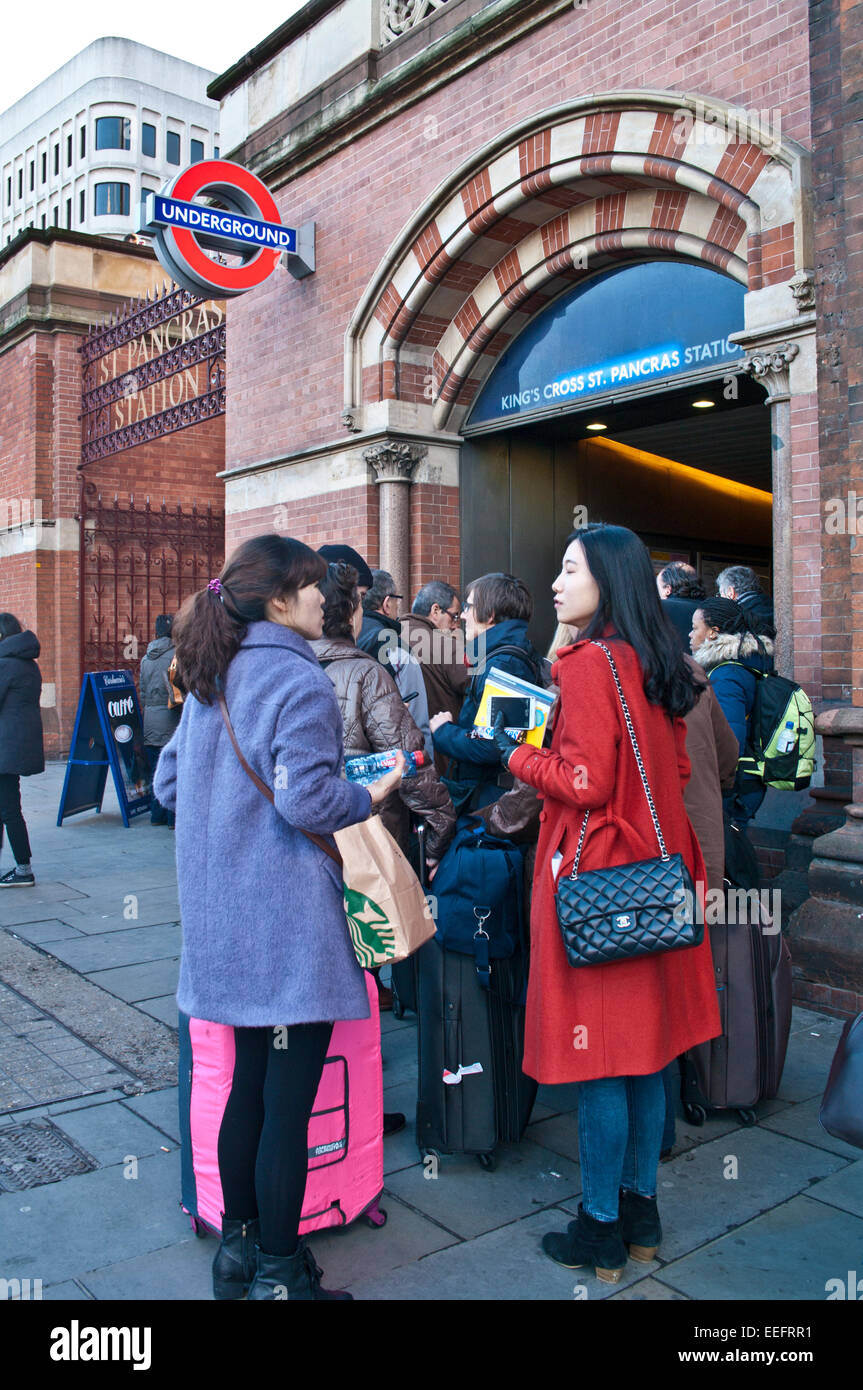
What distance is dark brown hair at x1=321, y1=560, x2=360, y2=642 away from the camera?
11.9 feet

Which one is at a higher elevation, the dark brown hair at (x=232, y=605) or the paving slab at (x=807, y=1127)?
the dark brown hair at (x=232, y=605)

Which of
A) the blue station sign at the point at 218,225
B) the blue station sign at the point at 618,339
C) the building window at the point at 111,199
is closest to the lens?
the blue station sign at the point at 618,339

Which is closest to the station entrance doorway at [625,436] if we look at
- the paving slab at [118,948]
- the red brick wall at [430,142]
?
the red brick wall at [430,142]

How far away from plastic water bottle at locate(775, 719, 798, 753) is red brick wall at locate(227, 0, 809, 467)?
98.8 inches

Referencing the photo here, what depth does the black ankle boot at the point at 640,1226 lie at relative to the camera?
2.68 meters

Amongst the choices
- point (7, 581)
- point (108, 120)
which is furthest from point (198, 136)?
point (7, 581)

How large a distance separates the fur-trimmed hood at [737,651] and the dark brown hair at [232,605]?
93.7 inches

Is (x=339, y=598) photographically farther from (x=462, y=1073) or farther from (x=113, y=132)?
(x=113, y=132)

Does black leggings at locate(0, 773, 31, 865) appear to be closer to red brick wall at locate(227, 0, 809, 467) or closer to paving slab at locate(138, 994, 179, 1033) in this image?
paving slab at locate(138, 994, 179, 1033)

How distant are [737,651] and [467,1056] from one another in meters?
2.09

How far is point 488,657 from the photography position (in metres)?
3.55

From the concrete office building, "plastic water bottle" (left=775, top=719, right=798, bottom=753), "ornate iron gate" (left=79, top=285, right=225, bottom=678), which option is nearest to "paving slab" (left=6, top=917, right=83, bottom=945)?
"plastic water bottle" (left=775, top=719, right=798, bottom=753)

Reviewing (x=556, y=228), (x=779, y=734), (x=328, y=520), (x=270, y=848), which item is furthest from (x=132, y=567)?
(x=270, y=848)

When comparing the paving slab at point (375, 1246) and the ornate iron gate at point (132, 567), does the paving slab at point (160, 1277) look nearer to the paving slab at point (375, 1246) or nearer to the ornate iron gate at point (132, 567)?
the paving slab at point (375, 1246)
